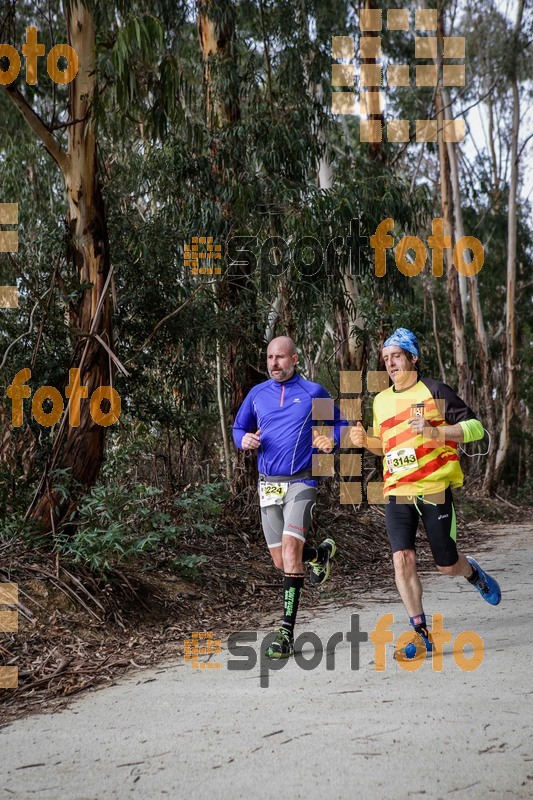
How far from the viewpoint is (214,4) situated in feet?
40.6

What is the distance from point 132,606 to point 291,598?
1.68 m

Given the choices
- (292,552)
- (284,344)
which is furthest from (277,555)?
(284,344)

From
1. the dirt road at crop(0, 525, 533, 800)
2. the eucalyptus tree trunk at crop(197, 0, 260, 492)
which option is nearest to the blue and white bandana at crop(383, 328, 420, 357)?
the dirt road at crop(0, 525, 533, 800)

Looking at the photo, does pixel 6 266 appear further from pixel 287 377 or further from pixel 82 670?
pixel 82 670

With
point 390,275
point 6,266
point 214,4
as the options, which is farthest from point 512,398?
point 6,266

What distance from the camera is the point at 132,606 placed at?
24.4 ft

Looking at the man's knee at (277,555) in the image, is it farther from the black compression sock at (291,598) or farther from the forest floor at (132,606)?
the forest floor at (132,606)

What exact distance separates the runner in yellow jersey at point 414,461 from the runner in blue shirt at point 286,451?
457 millimetres

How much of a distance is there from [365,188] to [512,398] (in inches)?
538

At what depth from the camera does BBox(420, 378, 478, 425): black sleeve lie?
601 cm

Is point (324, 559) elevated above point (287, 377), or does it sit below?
below

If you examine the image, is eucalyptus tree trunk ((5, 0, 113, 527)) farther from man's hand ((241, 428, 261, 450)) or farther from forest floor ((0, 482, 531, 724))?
man's hand ((241, 428, 261, 450))

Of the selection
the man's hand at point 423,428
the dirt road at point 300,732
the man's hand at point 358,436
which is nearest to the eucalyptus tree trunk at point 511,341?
the dirt road at point 300,732

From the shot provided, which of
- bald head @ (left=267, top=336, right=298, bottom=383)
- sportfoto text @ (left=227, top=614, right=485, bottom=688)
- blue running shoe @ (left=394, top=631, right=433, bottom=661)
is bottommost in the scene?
sportfoto text @ (left=227, top=614, right=485, bottom=688)
